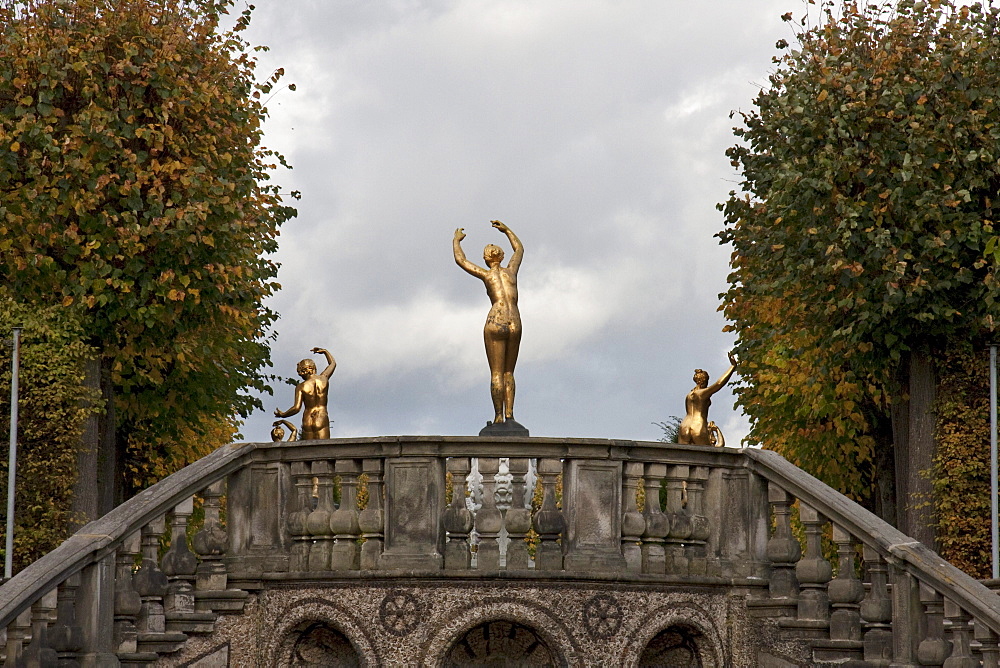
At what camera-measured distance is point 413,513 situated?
13.3 m

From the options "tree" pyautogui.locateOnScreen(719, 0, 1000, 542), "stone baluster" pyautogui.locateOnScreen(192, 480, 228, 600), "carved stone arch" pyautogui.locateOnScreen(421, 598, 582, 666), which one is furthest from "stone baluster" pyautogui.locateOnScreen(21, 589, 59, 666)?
"tree" pyautogui.locateOnScreen(719, 0, 1000, 542)

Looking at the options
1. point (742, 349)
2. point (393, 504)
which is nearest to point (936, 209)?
point (742, 349)

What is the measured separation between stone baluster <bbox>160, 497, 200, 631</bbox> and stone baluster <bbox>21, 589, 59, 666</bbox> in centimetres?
139

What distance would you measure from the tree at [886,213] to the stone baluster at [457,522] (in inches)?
368

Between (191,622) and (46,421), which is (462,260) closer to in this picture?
(191,622)

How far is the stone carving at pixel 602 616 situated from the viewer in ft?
43.1

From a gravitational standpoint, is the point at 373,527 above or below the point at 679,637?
above

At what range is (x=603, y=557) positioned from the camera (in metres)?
13.3

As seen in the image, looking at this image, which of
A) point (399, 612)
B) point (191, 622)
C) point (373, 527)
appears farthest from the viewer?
point (191, 622)

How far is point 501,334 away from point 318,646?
3.09 meters

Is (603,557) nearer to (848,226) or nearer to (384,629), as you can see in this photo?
(384,629)

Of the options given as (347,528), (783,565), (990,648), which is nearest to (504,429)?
(347,528)

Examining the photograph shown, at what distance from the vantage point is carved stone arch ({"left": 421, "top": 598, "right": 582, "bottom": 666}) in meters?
13.0

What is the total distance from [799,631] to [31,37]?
13.6 m
